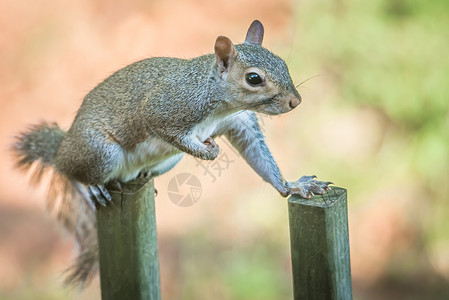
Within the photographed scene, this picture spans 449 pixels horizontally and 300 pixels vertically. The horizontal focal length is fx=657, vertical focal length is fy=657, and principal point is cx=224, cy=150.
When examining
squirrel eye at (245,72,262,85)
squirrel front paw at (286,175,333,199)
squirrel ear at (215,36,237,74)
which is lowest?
squirrel front paw at (286,175,333,199)

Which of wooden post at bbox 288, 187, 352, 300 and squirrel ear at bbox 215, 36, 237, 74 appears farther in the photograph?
squirrel ear at bbox 215, 36, 237, 74

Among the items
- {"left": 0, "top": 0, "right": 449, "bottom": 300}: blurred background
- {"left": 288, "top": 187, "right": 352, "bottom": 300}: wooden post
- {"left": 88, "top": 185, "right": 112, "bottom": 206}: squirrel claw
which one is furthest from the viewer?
{"left": 0, "top": 0, "right": 449, "bottom": 300}: blurred background

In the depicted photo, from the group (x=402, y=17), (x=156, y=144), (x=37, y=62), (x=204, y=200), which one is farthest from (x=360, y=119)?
(x=37, y=62)

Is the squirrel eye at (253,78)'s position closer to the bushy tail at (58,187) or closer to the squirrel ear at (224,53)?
the squirrel ear at (224,53)

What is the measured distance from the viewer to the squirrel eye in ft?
5.76

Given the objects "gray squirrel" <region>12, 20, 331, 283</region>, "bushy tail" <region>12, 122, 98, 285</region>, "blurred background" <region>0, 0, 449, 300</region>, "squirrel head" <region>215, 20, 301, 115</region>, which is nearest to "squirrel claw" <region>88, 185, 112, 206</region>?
"gray squirrel" <region>12, 20, 331, 283</region>

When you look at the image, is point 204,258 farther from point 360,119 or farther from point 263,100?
point 263,100

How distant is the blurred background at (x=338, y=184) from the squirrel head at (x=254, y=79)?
1.18 metres

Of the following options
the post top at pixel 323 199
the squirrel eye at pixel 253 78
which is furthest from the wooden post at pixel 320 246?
the squirrel eye at pixel 253 78

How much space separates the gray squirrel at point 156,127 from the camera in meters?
1.79

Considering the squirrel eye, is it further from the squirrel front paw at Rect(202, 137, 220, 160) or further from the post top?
the post top

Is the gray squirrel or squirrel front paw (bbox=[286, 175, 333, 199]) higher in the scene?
the gray squirrel

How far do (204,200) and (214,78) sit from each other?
1690mm

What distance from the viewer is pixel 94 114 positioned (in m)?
2.16
